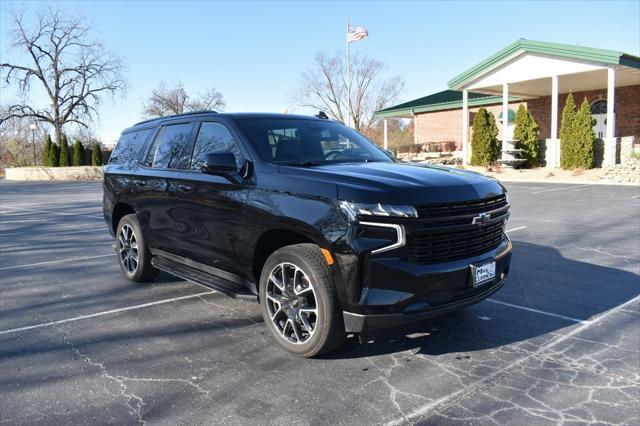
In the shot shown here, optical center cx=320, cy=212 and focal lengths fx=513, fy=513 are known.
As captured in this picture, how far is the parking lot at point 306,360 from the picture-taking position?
3109mm

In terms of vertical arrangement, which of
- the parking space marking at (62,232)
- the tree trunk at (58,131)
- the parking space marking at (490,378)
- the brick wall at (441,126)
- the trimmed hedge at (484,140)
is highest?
the tree trunk at (58,131)

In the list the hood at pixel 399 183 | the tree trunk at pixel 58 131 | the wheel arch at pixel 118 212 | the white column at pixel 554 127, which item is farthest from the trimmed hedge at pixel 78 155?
the hood at pixel 399 183

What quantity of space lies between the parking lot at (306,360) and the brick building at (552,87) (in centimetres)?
1917

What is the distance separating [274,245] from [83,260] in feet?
15.3

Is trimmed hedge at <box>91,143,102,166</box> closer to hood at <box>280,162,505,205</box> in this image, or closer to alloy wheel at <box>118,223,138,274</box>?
alloy wheel at <box>118,223,138,274</box>

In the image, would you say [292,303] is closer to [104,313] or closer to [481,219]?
[481,219]

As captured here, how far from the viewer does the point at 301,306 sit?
3838 mm

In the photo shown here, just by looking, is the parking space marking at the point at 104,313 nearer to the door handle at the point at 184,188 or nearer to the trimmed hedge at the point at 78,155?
the door handle at the point at 184,188

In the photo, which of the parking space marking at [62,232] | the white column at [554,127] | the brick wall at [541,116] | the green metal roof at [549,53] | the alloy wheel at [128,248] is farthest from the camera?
the brick wall at [541,116]

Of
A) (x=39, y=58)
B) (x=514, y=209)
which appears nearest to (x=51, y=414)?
(x=514, y=209)

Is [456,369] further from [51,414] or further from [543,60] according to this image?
[543,60]

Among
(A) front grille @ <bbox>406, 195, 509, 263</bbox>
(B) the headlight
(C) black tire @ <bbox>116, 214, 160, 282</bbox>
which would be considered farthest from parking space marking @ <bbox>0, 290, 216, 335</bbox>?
(A) front grille @ <bbox>406, 195, 509, 263</bbox>

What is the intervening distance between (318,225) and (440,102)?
34.8 metres

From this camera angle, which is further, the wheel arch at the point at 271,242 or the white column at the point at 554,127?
→ the white column at the point at 554,127
